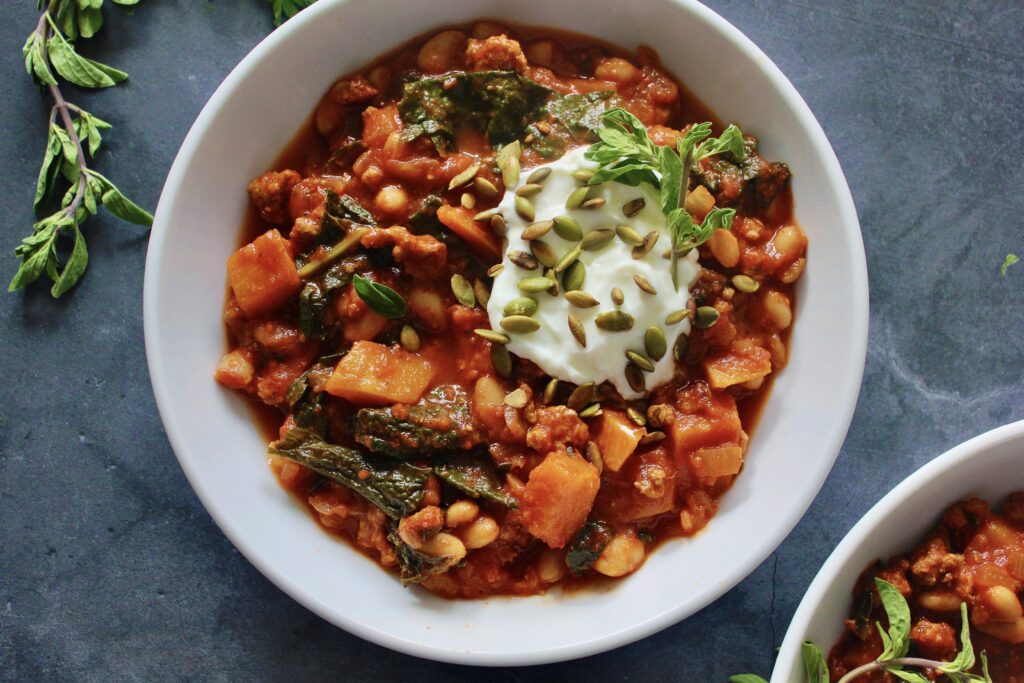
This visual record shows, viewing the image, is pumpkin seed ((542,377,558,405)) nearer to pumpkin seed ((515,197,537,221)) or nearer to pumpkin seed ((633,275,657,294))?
pumpkin seed ((633,275,657,294))

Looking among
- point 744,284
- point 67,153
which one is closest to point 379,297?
Result: point 744,284

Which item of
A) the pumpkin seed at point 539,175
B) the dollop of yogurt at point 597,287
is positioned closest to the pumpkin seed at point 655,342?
the dollop of yogurt at point 597,287

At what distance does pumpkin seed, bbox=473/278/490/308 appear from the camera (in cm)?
379

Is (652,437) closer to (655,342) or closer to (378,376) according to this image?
(655,342)

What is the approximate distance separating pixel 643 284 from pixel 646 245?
0.16 meters

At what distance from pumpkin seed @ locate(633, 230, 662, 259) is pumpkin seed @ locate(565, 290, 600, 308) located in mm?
255

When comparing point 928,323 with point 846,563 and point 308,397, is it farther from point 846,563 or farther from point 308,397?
point 308,397

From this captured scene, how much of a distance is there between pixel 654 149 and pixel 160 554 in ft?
9.74

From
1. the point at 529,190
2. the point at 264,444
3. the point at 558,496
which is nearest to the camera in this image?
the point at 558,496

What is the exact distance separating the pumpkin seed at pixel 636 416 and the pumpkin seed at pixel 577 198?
2.94ft

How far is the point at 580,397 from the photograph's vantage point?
3709mm

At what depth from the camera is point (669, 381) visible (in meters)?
3.80

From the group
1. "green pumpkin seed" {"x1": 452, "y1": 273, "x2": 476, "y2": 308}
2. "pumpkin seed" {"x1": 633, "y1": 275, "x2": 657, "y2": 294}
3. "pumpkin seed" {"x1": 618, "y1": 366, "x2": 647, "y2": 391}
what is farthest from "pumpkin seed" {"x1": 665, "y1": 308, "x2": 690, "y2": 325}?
"green pumpkin seed" {"x1": 452, "y1": 273, "x2": 476, "y2": 308}

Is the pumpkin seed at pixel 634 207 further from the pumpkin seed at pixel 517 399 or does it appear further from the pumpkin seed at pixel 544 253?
the pumpkin seed at pixel 517 399
